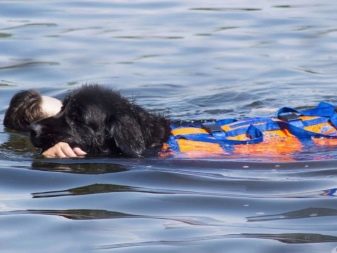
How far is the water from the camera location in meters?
5.96

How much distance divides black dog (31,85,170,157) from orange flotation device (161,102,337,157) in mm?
279

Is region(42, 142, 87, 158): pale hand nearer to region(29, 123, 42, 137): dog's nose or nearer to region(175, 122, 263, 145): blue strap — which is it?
region(29, 123, 42, 137): dog's nose

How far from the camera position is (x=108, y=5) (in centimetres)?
1519

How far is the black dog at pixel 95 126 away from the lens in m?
7.57

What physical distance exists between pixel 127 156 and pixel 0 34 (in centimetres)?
590

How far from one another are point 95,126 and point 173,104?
8.77 ft

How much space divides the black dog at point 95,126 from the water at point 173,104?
0.37 ft

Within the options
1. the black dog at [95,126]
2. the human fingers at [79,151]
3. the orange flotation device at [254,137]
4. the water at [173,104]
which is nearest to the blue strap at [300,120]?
the orange flotation device at [254,137]

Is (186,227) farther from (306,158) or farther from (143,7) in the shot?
(143,7)

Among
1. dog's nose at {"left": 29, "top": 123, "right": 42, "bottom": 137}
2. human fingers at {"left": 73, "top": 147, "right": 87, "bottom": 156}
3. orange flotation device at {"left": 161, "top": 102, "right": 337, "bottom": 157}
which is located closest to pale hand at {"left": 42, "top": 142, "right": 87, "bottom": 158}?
human fingers at {"left": 73, "top": 147, "right": 87, "bottom": 156}

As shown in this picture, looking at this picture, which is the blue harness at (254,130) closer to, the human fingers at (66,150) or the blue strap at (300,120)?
the blue strap at (300,120)

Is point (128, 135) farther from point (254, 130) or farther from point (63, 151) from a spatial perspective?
point (254, 130)

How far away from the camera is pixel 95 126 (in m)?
7.59

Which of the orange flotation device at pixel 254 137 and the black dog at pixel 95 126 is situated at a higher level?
the black dog at pixel 95 126
